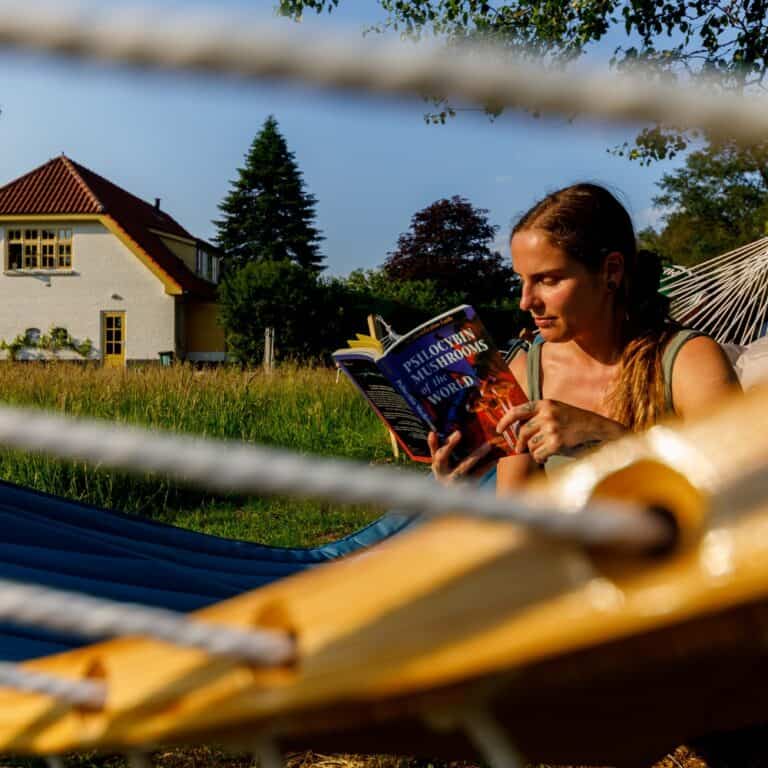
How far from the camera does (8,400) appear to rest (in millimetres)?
5754

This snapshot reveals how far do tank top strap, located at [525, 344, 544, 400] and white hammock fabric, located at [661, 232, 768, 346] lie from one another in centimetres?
230

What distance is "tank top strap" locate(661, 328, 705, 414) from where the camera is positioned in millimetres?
1833

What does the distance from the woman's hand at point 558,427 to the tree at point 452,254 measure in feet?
99.7

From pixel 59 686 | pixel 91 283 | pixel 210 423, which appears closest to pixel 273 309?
pixel 91 283

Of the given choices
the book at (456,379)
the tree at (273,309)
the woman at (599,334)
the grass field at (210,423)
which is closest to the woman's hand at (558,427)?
the woman at (599,334)

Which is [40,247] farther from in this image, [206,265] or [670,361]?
[670,361]

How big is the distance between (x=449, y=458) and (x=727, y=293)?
9.78 feet

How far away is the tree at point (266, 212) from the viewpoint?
139 feet

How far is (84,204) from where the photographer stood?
2384cm

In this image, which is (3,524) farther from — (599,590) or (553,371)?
(599,590)

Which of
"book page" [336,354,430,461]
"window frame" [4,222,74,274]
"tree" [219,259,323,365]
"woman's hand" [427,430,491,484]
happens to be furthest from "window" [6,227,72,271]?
"woman's hand" [427,430,491,484]

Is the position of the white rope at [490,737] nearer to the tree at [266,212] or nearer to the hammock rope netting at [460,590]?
the hammock rope netting at [460,590]

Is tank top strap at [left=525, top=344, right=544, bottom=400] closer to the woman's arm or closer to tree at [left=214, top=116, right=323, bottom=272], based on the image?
the woman's arm

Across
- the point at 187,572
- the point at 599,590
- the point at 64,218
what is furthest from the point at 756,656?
the point at 64,218
